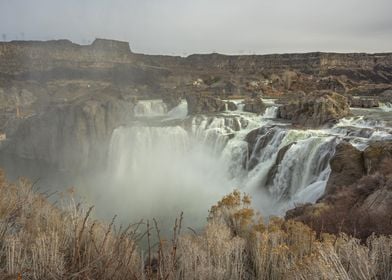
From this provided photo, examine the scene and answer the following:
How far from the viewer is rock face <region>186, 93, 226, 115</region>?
35.9 meters

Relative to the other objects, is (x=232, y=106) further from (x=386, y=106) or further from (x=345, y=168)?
(x=345, y=168)

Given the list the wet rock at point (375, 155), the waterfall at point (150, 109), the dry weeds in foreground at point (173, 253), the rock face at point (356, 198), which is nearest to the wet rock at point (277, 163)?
the rock face at point (356, 198)

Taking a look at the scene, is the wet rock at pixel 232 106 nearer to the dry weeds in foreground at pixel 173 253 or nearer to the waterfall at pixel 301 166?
the waterfall at pixel 301 166

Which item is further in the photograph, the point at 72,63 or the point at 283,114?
the point at 72,63

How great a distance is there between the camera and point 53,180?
32.7m

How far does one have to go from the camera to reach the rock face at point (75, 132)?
3453cm

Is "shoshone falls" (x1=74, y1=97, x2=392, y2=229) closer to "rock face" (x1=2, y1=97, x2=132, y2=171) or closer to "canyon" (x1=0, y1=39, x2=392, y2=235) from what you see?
"canyon" (x1=0, y1=39, x2=392, y2=235)

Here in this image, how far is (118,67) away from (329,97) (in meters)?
59.8

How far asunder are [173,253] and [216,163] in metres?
22.0

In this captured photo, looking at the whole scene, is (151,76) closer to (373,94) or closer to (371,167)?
(373,94)

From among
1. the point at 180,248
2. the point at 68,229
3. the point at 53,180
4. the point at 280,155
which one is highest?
the point at 68,229

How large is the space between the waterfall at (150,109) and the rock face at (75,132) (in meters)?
3.60

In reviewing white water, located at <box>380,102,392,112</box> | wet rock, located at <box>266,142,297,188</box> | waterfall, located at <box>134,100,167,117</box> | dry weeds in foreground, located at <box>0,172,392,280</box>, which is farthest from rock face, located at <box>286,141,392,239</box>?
waterfall, located at <box>134,100,167,117</box>

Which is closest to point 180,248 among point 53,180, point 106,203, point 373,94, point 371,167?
point 371,167
